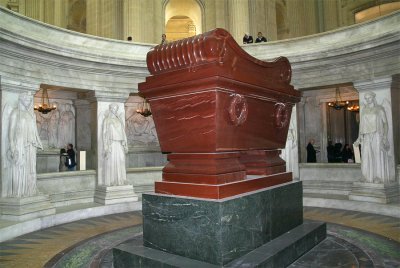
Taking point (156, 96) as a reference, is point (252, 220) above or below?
below

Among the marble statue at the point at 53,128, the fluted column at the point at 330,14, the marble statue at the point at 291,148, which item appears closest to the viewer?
the marble statue at the point at 291,148

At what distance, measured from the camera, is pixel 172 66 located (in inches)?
120

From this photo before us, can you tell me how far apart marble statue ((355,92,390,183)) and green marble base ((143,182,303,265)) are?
5125 mm

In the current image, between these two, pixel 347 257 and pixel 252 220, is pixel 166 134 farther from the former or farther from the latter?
pixel 347 257

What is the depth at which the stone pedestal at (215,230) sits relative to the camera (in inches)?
110

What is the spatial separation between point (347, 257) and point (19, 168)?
241 inches

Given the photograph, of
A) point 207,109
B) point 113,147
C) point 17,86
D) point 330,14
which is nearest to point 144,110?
point 113,147

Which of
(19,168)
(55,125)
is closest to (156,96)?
(19,168)

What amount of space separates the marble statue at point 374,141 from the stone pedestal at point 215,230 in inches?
194

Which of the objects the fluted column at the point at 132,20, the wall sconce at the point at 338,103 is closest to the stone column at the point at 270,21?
the wall sconce at the point at 338,103

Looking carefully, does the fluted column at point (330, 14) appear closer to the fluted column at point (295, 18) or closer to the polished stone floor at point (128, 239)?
the fluted column at point (295, 18)

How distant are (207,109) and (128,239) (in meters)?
1.91

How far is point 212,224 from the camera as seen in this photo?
2.78m

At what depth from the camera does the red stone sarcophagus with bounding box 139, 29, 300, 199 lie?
2.84 meters
